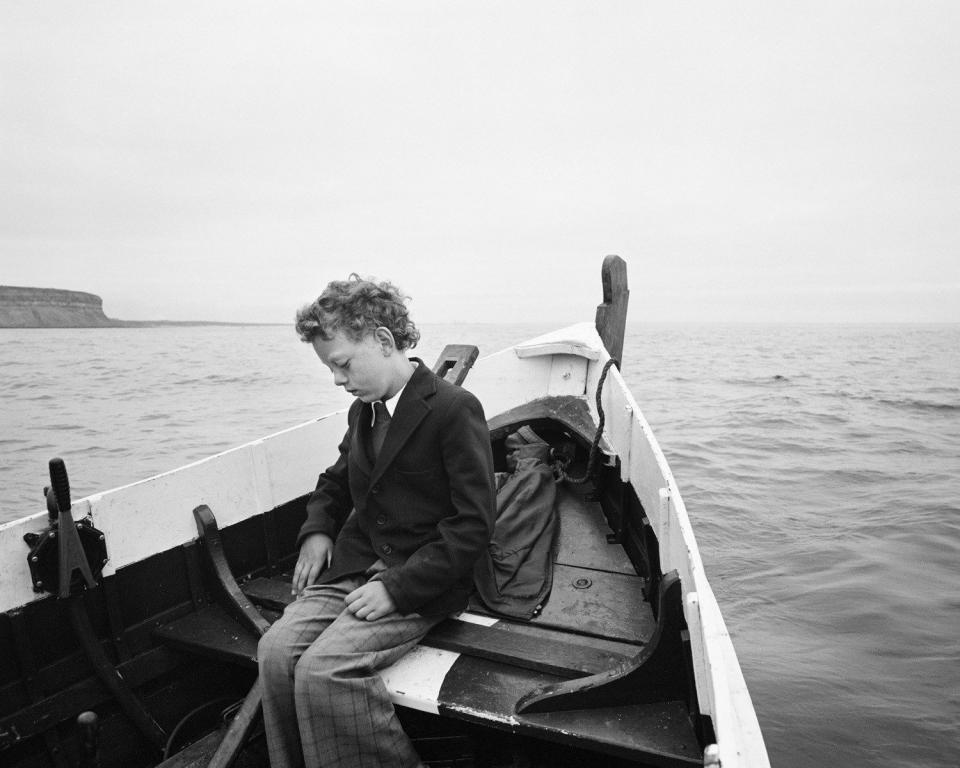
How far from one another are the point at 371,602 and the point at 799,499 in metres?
7.76

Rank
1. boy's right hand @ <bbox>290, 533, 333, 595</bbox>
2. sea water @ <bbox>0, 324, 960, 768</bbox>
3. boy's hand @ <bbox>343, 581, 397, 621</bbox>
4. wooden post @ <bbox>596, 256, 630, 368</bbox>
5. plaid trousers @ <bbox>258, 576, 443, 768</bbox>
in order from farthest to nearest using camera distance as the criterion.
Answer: wooden post @ <bbox>596, 256, 630, 368</bbox>
sea water @ <bbox>0, 324, 960, 768</bbox>
boy's right hand @ <bbox>290, 533, 333, 595</bbox>
boy's hand @ <bbox>343, 581, 397, 621</bbox>
plaid trousers @ <bbox>258, 576, 443, 768</bbox>

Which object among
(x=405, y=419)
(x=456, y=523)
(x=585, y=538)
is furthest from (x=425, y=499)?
(x=585, y=538)

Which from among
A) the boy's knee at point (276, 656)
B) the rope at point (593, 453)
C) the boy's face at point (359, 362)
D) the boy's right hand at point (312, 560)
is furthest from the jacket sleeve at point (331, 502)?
the rope at point (593, 453)

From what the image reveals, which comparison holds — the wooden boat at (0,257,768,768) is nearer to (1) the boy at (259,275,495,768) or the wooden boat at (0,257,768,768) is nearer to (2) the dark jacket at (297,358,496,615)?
(1) the boy at (259,275,495,768)

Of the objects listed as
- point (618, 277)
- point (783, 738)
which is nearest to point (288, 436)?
point (783, 738)

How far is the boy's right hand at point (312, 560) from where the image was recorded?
8.08 feet

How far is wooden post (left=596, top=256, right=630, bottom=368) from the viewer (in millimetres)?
5707

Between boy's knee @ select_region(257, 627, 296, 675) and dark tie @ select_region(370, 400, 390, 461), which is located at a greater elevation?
dark tie @ select_region(370, 400, 390, 461)

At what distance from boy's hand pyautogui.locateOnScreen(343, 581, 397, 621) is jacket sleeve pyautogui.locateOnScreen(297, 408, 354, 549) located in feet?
1.76

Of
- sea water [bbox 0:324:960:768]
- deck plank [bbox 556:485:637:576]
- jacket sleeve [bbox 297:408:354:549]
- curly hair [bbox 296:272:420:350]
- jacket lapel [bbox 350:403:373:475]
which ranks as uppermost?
curly hair [bbox 296:272:420:350]

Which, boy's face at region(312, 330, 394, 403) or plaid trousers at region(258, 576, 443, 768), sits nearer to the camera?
plaid trousers at region(258, 576, 443, 768)

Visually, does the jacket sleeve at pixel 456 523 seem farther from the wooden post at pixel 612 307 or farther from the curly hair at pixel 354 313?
the wooden post at pixel 612 307

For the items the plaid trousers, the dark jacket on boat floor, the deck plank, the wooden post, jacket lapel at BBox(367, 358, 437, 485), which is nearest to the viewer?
the plaid trousers

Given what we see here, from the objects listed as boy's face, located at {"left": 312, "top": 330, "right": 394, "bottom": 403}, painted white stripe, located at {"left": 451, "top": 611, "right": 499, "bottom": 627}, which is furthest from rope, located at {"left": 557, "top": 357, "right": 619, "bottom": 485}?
boy's face, located at {"left": 312, "top": 330, "right": 394, "bottom": 403}
